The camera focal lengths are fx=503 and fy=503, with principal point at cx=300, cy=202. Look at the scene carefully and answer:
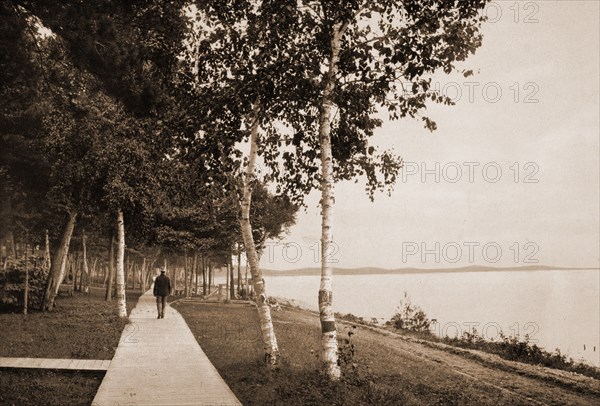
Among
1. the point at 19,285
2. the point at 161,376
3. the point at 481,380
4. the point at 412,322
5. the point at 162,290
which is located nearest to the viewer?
the point at 161,376

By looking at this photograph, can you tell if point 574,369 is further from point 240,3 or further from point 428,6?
point 240,3

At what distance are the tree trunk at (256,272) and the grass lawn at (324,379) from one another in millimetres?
497

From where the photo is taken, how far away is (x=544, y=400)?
12.4m

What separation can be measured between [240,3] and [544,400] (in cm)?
1213

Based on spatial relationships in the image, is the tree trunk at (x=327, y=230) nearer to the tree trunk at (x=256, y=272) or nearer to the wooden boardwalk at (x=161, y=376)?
the tree trunk at (x=256, y=272)

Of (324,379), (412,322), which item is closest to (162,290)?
(324,379)

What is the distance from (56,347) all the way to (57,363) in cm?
278

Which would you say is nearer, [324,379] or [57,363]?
[324,379]

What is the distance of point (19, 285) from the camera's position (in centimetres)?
2123

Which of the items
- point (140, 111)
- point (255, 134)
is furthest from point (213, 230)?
point (255, 134)

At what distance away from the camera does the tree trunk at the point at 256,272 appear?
1187 centimetres

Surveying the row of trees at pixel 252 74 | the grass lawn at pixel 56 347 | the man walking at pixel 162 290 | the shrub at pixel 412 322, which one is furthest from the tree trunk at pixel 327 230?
the shrub at pixel 412 322

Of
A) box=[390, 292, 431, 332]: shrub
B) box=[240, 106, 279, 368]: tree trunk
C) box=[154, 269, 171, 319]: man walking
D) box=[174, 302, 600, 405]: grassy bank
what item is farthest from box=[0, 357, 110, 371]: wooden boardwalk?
box=[390, 292, 431, 332]: shrub

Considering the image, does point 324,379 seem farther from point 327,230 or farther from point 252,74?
point 252,74
